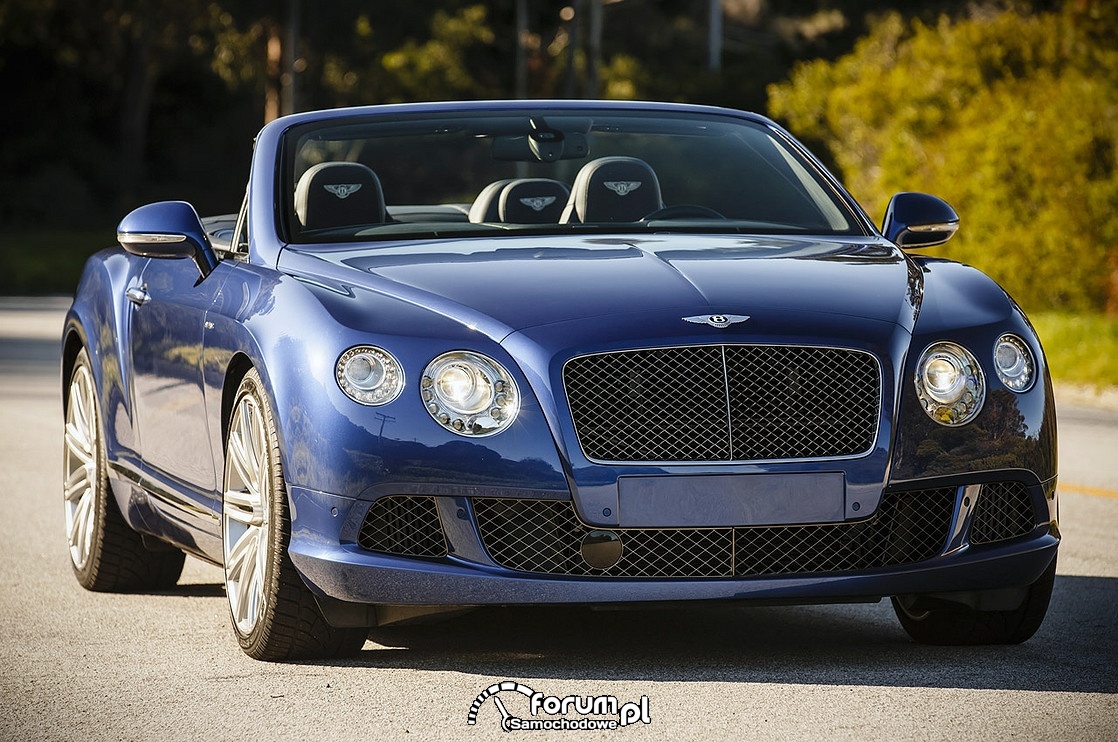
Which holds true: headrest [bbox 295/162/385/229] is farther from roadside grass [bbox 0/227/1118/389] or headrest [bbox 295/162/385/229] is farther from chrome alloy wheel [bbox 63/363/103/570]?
roadside grass [bbox 0/227/1118/389]

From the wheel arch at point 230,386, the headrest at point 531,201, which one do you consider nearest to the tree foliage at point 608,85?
the headrest at point 531,201

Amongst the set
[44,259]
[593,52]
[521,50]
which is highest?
[593,52]

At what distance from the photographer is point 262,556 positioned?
5.69 metres

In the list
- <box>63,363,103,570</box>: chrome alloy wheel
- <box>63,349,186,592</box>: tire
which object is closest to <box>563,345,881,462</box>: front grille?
<box>63,349,186,592</box>: tire

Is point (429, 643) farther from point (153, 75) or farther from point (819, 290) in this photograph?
point (153, 75)

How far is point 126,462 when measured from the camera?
7113 mm

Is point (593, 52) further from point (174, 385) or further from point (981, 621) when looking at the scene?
point (981, 621)

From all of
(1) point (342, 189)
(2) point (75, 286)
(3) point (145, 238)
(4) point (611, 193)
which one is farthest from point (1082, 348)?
(2) point (75, 286)

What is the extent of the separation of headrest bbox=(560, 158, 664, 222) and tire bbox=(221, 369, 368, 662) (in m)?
1.48

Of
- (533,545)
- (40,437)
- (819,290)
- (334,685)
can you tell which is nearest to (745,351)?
(819,290)

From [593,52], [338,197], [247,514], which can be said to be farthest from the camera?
[593,52]

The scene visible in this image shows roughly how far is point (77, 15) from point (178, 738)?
4743 centimetres

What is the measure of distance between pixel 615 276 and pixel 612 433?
24.3 inches

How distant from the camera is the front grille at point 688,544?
529 centimetres
